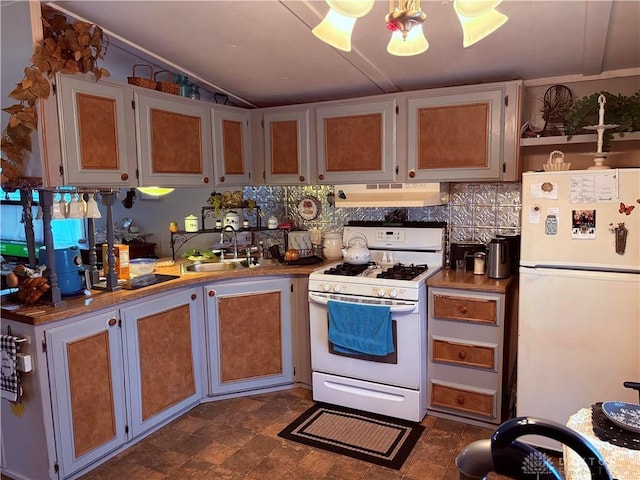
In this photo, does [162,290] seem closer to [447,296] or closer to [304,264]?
[304,264]

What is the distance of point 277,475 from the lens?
2.39 m

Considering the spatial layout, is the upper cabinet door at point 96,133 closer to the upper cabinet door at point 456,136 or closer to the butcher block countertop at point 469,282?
the upper cabinet door at point 456,136

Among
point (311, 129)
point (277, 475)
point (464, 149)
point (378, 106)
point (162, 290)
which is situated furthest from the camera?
point (311, 129)

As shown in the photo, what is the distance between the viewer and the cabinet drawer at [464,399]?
109 inches

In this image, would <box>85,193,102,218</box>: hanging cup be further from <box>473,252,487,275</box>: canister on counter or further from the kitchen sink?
<box>473,252,487,275</box>: canister on counter

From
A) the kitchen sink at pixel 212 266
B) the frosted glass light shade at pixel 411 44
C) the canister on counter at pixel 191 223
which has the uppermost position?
the frosted glass light shade at pixel 411 44

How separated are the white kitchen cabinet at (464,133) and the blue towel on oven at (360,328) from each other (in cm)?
102

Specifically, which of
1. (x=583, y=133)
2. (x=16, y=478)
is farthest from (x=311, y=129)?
(x=16, y=478)

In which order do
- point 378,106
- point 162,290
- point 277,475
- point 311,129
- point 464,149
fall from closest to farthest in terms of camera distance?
point 277,475 → point 162,290 → point 464,149 → point 378,106 → point 311,129

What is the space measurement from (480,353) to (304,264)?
53.1 inches

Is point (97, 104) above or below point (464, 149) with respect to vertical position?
above

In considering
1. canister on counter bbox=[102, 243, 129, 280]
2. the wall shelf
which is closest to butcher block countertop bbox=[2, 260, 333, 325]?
canister on counter bbox=[102, 243, 129, 280]

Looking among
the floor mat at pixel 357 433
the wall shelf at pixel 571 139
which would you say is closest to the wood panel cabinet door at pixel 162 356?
the floor mat at pixel 357 433

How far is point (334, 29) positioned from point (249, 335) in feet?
7.29
